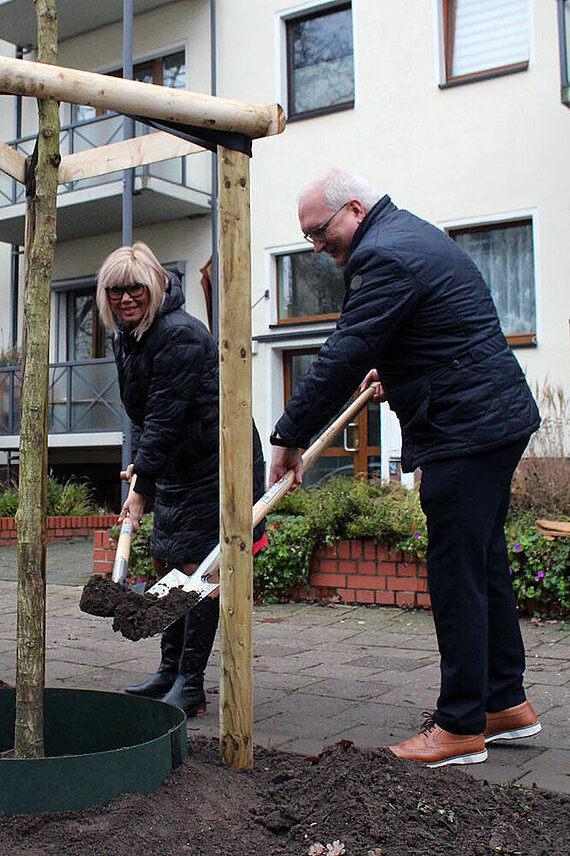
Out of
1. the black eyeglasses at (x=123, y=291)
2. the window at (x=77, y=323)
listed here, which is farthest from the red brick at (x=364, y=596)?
the window at (x=77, y=323)

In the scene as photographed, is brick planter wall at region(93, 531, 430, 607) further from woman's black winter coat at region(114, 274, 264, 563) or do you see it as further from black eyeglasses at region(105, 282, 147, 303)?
black eyeglasses at region(105, 282, 147, 303)

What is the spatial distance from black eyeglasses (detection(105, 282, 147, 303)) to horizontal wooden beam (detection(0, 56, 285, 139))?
1116mm

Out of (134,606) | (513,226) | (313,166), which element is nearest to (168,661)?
(134,606)

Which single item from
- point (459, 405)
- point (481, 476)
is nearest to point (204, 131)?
point (459, 405)

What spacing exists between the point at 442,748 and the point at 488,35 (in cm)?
991

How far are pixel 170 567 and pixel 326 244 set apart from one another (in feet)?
5.25

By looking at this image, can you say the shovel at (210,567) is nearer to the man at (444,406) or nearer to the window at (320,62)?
the man at (444,406)

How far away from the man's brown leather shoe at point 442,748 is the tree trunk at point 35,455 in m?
1.20

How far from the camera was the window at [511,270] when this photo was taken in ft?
35.3

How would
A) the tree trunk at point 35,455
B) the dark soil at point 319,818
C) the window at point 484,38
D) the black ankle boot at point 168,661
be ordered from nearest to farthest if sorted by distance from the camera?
the dark soil at point 319,818 < the tree trunk at point 35,455 < the black ankle boot at point 168,661 < the window at point 484,38

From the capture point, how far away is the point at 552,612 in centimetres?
582

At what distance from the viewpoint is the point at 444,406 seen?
124 inches

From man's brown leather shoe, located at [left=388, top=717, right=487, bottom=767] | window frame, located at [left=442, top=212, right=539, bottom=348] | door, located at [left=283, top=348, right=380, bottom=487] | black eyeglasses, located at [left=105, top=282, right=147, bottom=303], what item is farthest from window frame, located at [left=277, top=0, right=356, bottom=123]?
man's brown leather shoe, located at [left=388, top=717, right=487, bottom=767]

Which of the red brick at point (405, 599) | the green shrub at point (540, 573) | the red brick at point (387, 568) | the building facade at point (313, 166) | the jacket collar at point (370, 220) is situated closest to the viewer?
the jacket collar at point (370, 220)
